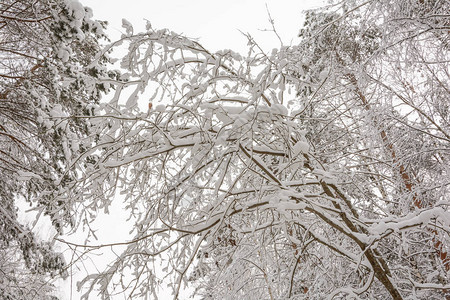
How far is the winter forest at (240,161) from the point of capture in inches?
81.5

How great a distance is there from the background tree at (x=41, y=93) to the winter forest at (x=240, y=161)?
0.04m

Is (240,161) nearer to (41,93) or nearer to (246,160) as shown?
(246,160)

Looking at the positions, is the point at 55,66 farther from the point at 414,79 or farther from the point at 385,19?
the point at 414,79

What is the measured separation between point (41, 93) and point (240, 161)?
3844 millimetres

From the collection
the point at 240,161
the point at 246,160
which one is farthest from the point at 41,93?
the point at 246,160

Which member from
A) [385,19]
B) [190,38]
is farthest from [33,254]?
[385,19]

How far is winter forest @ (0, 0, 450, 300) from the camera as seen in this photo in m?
2.07

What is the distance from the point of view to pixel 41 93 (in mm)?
5023

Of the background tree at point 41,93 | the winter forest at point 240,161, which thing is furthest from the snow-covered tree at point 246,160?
the background tree at point 41,93

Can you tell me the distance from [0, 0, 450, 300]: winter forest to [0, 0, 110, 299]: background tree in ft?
0.12

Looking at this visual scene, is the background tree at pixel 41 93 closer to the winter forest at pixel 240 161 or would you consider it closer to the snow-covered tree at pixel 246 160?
the winter forest at pixel 240 161

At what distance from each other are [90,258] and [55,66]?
3.84 m

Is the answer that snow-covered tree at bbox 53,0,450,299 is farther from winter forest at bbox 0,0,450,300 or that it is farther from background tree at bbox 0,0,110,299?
background tree at bbox 0,0,110,299

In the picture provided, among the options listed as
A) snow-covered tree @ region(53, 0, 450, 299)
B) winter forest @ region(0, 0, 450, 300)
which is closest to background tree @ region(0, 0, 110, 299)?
winter forest @ region(0, 0, 450, 300)
